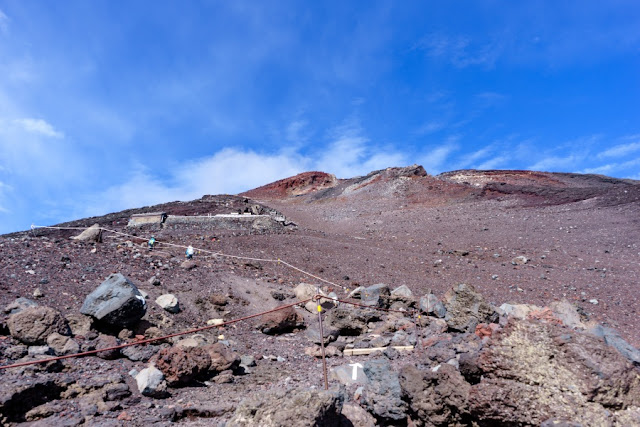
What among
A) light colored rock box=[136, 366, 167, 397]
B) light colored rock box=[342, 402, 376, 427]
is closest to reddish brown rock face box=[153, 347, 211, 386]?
light colored rock box=[136, 366, 167, 397]

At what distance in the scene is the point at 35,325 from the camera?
4586 millimetres

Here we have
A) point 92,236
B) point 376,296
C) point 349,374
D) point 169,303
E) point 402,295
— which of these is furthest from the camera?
point 92,236

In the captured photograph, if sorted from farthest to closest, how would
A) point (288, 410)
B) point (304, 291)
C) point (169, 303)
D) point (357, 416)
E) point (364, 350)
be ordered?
point (304, 291)
point (169, 303)
point (364, 350)
point (357, 416)
point (288, 410)

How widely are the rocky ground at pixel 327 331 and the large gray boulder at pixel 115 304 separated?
2 cm

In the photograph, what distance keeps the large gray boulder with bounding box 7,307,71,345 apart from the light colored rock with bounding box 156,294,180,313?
1.60 metres

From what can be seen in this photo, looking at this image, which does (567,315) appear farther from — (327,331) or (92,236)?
(92,236)

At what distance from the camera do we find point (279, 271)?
32.1 feet

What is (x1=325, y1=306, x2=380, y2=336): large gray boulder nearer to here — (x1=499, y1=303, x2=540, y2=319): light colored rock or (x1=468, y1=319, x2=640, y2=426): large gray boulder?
(x1=499, y1=303, x2=540, y2=319): light colored rock

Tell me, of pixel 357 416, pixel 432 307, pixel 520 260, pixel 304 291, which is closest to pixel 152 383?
pixel 357 416

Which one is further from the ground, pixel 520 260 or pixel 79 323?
pixel 79 323

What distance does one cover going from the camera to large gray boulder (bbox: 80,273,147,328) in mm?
5027

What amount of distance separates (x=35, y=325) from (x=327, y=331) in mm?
4043

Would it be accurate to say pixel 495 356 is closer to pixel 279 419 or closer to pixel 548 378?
pixel 548 378

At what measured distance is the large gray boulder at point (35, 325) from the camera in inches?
178
